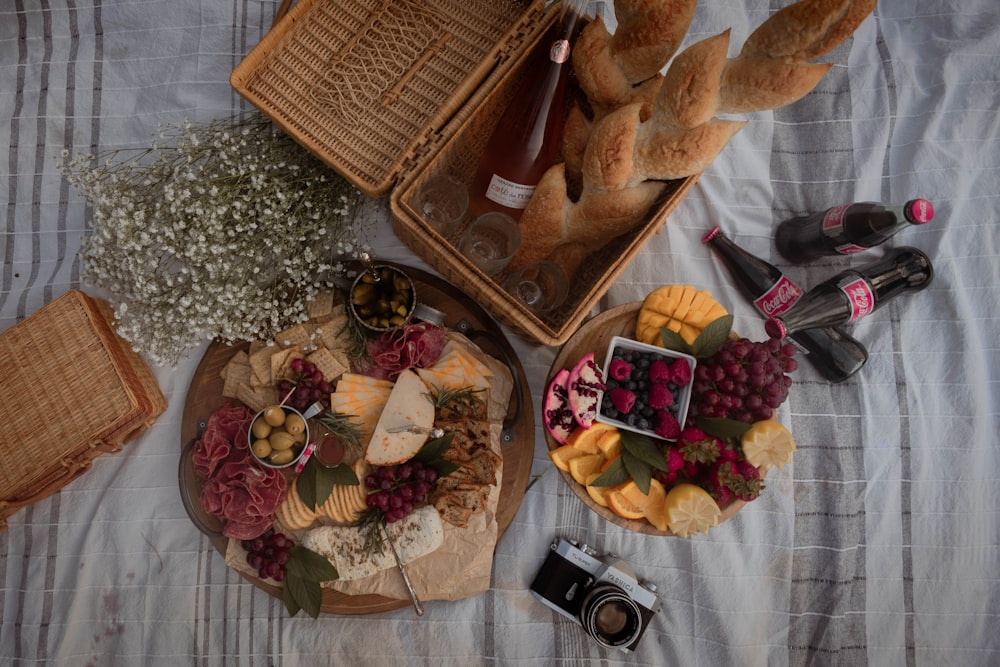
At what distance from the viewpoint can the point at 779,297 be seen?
1.34m

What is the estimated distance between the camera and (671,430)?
1.12 m

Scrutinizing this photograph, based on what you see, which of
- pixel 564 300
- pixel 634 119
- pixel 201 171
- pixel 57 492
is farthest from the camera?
pixel 57 492

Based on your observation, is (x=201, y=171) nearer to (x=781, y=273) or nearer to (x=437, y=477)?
(x=437, y=477)

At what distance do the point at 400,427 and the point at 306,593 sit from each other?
40cm

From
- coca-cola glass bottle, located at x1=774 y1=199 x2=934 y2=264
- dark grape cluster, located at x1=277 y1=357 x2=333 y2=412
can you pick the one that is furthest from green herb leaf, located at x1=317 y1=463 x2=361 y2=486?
coca-cola glass bottle, located at x1=774 y1=199 x2=934 y2=264

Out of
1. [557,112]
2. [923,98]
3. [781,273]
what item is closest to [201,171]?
[557,112]

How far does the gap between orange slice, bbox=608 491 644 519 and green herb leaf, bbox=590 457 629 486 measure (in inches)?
0.9

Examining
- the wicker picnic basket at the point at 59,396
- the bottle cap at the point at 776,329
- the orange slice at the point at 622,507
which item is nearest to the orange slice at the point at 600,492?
the orange slice at the point at 622,507

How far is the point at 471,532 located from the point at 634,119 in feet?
2.88

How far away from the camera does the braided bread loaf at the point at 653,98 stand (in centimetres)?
96

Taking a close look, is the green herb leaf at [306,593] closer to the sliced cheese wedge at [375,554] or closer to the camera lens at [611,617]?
the sliced cheese wedge at [375,554]

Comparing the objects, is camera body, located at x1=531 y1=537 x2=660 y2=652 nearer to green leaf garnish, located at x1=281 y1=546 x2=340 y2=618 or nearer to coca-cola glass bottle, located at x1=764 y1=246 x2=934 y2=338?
green leaf garnish, located at x1=281 y1=546 x2=340 y2=618

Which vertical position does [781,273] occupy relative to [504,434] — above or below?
above

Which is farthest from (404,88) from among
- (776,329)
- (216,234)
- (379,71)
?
A: (776,329)
